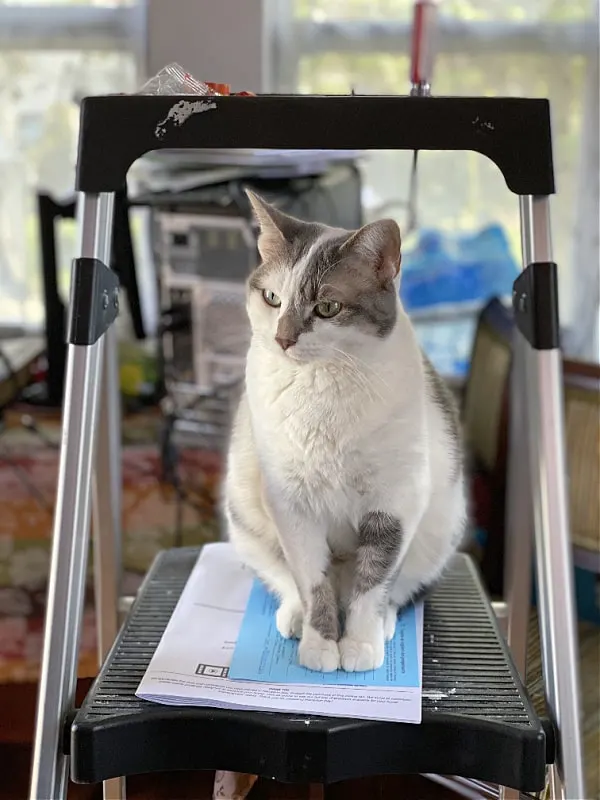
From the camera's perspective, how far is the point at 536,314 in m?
0.79

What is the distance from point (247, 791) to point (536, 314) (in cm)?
64

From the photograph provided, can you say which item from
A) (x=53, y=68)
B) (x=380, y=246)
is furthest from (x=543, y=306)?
(x=53, y=68)

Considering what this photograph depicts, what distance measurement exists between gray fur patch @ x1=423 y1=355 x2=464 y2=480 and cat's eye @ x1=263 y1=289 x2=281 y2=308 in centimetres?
21

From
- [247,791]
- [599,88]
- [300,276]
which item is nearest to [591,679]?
[247,791]

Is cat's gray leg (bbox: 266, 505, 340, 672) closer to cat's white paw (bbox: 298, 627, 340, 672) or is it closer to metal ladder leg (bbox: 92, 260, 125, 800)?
cat's white paw (bbox: 298, 627, 340, 672)

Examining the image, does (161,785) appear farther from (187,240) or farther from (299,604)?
(187,240)

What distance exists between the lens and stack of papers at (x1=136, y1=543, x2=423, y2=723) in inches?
31.4

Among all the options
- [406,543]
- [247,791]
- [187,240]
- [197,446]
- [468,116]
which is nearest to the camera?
[468,116]

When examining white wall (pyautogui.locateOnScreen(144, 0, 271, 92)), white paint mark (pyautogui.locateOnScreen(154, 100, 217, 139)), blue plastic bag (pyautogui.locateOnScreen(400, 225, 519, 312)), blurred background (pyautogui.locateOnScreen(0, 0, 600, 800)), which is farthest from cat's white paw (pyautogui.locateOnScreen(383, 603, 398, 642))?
white wall (pyautogui.locateOnScreen(144, 0, 271, 92))

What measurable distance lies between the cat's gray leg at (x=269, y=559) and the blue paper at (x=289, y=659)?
18mm

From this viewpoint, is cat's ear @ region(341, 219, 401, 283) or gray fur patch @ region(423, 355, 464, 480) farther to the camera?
gray fur patch @ region(423, 355, 464, 480)

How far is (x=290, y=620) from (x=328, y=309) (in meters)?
0.35

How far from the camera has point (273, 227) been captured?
853 millimetres

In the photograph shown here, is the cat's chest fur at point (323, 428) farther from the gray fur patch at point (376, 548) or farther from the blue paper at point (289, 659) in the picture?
the blue paper at point (289, 659)
